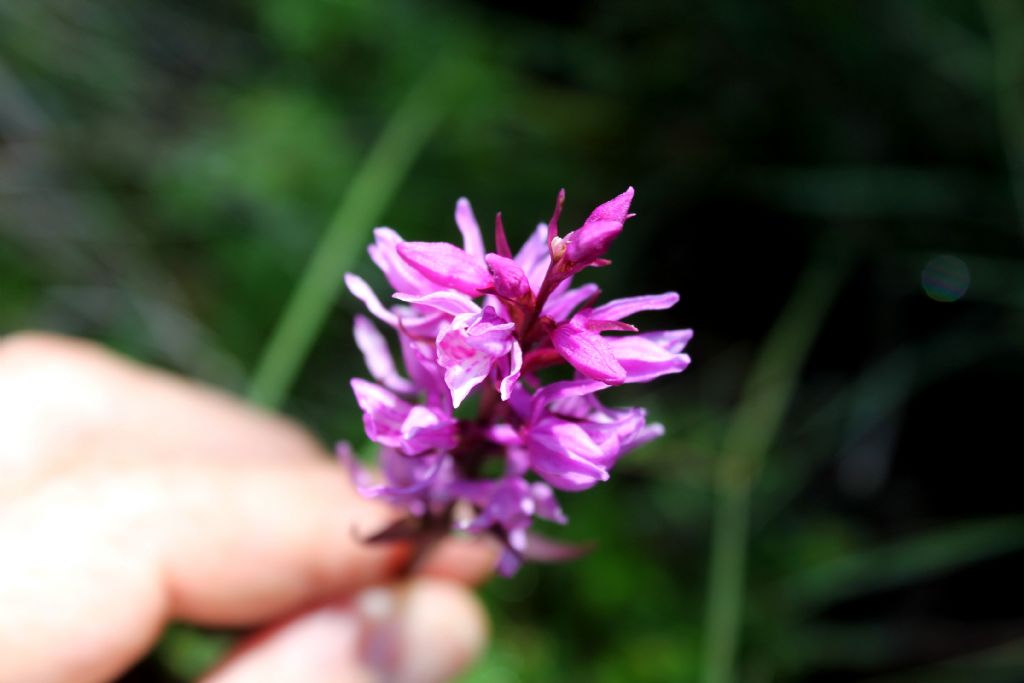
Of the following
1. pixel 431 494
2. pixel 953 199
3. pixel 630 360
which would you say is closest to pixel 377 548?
pixel 431 494

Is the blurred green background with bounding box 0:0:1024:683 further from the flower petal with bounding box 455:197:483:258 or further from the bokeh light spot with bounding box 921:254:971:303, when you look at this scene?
the flower petal with bounding box 455:197:483:258

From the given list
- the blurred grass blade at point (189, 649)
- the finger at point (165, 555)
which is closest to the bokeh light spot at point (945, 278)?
the finger at point (165, 555)

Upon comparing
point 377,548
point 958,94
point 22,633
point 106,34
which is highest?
point 958,94

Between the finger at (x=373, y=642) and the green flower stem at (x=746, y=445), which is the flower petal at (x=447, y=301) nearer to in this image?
the finger at (x=373, y=642)

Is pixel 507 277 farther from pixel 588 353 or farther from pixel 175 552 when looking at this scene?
pixel 175 552

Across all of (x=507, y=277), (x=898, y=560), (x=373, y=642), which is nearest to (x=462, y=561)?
(x=373, y=642)

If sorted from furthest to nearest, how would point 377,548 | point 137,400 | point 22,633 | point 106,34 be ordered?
point 106,34, point 137,400, point 377,548, point 22,633

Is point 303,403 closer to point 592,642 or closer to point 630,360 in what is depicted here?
point 592,642
